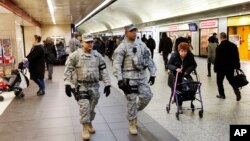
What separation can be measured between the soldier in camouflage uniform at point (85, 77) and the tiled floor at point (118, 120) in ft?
1.50

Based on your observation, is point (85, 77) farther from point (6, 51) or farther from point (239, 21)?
point (239, 21)

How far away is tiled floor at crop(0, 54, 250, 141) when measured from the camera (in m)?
4.80

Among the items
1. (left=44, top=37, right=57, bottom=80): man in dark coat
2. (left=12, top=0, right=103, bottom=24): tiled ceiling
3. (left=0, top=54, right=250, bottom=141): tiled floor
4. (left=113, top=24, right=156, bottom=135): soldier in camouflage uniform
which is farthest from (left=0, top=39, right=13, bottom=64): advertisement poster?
(left=113, top=24, right=156, bottom=135): soldier in camouflage uniform

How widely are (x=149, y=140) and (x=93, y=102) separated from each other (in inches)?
41.0

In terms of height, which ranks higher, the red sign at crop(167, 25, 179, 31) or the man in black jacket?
the red sign at crop(167, 25, 179, 31)

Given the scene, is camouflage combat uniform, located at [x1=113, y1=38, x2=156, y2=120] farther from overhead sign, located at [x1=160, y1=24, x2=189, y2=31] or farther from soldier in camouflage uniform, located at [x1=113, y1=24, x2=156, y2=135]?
overhead sign, located at [x1=160, y1=24, x2=189, y2=31]

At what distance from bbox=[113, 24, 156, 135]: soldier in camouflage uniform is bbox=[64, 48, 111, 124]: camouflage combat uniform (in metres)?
0.28

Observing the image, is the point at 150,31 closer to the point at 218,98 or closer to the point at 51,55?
the point at 51,55

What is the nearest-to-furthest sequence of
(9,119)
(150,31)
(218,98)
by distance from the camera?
(9,119) → (218,98) → (150,31)

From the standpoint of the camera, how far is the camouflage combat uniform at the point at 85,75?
15.3 ft

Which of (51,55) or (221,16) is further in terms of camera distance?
(221,16)

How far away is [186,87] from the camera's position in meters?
5.70

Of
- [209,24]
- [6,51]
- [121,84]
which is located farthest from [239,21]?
[121,84]

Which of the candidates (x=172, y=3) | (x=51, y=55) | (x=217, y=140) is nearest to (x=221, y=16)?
(x=172, y=3)
